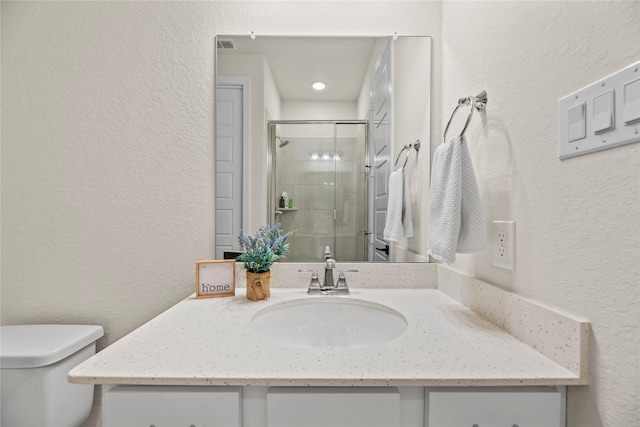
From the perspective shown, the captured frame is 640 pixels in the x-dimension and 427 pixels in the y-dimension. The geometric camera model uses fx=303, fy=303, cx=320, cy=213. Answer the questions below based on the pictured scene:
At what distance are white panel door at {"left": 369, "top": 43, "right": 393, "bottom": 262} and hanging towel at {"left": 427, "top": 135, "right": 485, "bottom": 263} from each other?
14.1 inches

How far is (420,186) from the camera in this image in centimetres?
117

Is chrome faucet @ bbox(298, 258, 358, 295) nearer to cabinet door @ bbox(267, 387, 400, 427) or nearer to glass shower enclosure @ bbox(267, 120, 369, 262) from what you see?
glass shower enclosure @ bbox(267, 120, 369, 262)

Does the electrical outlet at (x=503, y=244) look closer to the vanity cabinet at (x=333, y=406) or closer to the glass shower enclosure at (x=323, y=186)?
the vanity cabinet at (x=333, y=406)

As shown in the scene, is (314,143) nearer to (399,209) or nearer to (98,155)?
(399,209)

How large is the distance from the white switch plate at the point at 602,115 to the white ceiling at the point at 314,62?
29.7 inches

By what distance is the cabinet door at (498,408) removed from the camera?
0.55 metres

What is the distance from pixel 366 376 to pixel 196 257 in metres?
0.86

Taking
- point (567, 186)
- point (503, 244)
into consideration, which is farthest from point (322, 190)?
point (567, 186)

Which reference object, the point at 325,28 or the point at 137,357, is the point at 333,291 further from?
the point at 325,28

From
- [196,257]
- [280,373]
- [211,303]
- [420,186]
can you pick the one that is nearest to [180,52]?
[196,257]

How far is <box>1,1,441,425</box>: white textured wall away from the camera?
3.76 feet

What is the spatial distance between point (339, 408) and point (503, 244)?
545 millimetres

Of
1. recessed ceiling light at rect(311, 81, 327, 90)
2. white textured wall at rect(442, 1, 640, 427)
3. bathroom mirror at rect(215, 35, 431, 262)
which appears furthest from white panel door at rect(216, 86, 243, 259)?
white textured wall at rect(442, 1, 640, 427)

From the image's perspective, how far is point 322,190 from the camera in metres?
1.18
